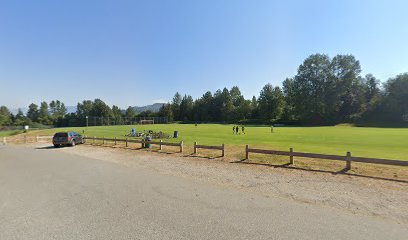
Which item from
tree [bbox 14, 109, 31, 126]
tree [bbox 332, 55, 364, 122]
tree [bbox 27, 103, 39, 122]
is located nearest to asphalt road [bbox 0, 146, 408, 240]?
tree [bbox 332, 55, 364, 122]

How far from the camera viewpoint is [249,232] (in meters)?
5.24

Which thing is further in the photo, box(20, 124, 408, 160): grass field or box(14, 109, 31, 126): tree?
box(14, 109, 31, 126): tree

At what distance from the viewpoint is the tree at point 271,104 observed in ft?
330

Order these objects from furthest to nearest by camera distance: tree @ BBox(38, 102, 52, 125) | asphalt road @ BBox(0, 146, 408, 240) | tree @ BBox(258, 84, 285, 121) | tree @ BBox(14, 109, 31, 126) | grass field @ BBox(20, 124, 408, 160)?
tree @ BBox(38, 102, 52, 125)
tree @ BBox(14, 109, 31, 126)
tree @ BBox(258, 84, 285, 121)
grass field @ BBox(20, 124, 408, 160)
asphalt road @ BBox(0, 146, 408, 240)

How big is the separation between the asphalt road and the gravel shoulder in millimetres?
632

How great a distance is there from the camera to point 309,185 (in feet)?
30.5

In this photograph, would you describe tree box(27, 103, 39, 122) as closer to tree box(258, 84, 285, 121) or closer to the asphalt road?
tree box(258, 84, 285, 121)

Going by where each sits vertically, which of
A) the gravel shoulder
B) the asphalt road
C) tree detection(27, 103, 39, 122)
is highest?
tree detection(27, 103, 39, 122)

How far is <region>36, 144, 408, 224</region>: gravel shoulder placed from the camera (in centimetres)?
698

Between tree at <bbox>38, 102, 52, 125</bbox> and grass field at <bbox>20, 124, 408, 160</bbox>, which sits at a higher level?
tree at <bbox>38, 102, 52, 125</bbox>

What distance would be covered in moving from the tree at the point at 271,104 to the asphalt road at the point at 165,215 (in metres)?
94.2

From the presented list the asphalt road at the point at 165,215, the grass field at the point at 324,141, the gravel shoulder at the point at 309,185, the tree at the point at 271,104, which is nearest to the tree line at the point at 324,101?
the tree at the point at 271,104

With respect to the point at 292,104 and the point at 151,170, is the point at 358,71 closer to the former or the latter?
the point at 292,104

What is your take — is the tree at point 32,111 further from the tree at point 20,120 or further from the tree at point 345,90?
the tree at point 345,90
